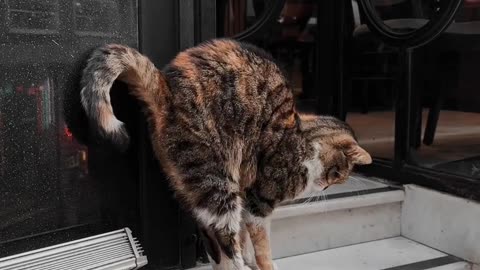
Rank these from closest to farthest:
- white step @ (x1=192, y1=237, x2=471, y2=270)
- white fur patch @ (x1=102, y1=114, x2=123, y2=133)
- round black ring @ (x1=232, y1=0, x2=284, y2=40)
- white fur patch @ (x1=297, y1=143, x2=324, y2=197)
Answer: white fur patch @ (x1=102, y1=114, x2=123, y2=133) < white fur patch @ (x1=297, y1=143, x2=324, y2=197) < white step @ (x1=192, y1=237, x2=471, y2=270) < round black ring @ (x1=232, y1=0, x2=284, y2=40)

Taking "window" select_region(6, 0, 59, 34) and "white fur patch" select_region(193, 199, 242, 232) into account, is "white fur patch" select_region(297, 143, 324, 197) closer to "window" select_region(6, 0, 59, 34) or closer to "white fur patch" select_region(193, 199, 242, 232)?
"white fur patch" select_region(193, 199, 242, 232)

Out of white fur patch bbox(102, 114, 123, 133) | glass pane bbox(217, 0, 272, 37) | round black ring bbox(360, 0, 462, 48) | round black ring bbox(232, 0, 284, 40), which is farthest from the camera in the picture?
glass pane bbox(217, 0, 272, 37)

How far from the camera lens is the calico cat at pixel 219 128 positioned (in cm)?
140

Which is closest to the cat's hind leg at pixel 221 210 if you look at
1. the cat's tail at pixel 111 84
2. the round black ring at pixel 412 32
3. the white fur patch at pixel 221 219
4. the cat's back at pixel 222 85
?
the white fur patch at pixel 221 219

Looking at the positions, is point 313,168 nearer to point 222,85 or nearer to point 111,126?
point 222,85

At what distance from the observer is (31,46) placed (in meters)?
1.43

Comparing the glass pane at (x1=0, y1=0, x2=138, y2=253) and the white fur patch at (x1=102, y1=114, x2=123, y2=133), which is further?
the glass pane at (x1=0, y1=0, x2=138, y2=253)

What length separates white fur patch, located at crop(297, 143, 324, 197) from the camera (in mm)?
1641

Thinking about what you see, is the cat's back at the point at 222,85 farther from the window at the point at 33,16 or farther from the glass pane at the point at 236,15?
the glass pane at the point at 236,15

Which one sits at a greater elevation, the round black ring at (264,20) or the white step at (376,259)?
the round black ring at (264,20)

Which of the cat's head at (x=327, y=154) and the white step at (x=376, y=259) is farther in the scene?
the white step at (x=376, y=259)

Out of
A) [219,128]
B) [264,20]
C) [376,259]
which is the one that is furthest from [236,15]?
[376,259]

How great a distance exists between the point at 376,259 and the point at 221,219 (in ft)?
2.71

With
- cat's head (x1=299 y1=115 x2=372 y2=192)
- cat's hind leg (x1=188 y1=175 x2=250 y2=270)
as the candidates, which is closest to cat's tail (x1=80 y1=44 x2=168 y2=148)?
cat's hind leg (x1=188 y1=175 x2=250 y2=270)
